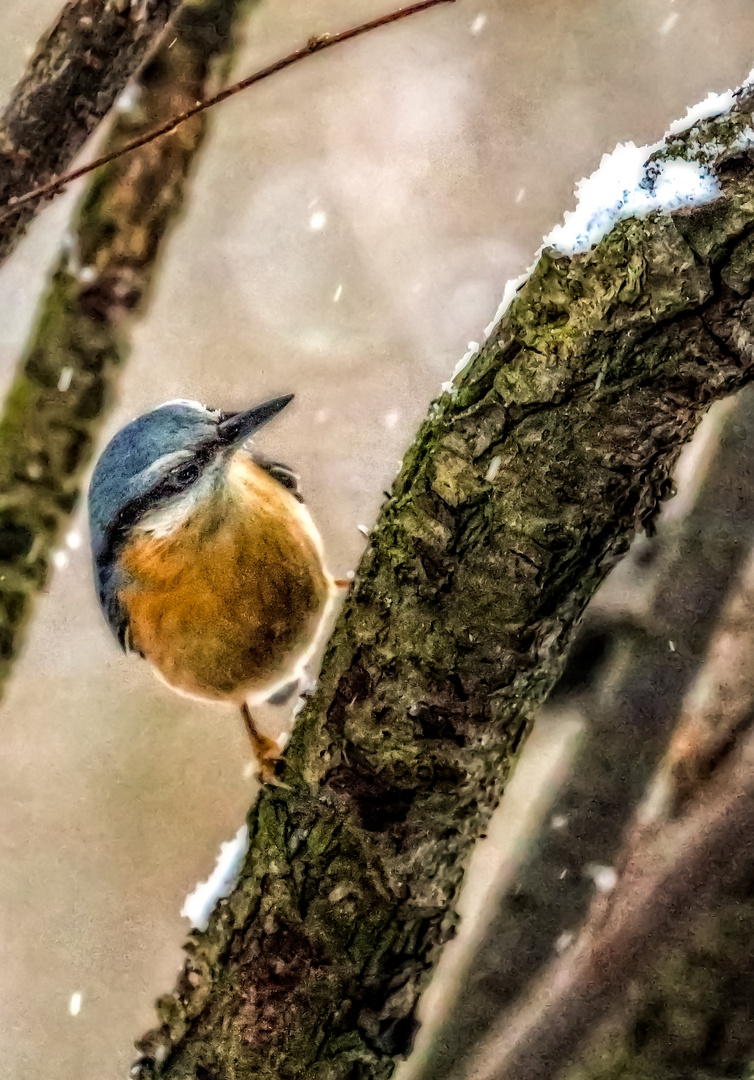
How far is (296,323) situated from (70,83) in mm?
374

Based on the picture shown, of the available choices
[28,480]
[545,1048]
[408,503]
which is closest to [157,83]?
[28,480]

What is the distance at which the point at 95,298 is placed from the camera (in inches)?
40.1

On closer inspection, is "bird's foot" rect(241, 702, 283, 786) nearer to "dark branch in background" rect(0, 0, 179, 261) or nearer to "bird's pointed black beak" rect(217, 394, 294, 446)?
"bird's pointed black beak" rect(217, 394, 294, 446)

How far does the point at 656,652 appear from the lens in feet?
3.20

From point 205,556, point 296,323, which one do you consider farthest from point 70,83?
point 205,556

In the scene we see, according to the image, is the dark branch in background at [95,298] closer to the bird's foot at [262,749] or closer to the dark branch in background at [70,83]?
the dark branch in background at [70,83]

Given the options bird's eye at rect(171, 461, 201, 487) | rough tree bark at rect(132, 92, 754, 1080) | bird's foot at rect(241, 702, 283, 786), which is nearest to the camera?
rough tree bark at rect(132, 92, 754, 1080)

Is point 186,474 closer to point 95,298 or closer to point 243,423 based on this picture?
point 243,423

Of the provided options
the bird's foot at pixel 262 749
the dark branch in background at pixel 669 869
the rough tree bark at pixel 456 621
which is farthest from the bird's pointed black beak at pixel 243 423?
the dark branch in background at pixel 669 869

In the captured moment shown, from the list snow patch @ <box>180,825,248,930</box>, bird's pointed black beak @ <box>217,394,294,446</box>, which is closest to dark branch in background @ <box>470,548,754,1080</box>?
snow patch @ <box>180,825,248,930</box>

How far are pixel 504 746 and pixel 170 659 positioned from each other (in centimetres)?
40

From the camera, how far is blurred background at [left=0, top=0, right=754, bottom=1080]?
3.31 feet

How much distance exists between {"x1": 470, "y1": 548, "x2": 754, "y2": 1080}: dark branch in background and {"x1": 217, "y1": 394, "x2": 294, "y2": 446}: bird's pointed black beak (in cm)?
60

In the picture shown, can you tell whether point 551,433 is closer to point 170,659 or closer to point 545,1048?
point 170,659
